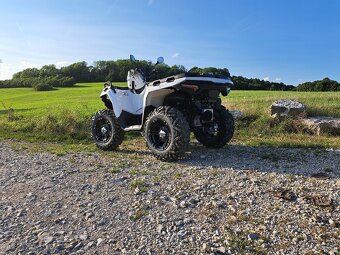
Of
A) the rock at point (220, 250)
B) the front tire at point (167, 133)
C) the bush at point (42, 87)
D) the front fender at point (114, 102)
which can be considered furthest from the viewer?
the bush at point (42, 87)

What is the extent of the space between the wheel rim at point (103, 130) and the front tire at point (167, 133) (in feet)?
6.33

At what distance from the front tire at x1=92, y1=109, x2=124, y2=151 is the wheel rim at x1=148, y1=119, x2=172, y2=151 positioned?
5.10 feet

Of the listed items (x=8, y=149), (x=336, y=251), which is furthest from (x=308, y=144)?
(x=8, y=149)

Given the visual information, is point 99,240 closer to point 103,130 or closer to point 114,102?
point 114,102

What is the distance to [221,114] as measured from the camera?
880 cm

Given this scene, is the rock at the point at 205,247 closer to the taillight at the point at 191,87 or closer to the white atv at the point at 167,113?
the white atv at the point at 167,113

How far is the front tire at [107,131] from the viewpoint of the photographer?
9211 millimetres

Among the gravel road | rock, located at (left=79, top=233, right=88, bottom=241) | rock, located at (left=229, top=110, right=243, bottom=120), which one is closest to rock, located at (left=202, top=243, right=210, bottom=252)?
the gravel road

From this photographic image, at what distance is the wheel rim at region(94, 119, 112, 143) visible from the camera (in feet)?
31.2

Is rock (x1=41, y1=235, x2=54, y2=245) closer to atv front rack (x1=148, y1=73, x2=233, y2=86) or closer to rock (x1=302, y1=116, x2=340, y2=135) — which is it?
atv front rack (x1=148, y1=73, x2=233, y2=86)

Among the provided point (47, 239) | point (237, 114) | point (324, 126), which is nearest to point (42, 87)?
point (237, 114)

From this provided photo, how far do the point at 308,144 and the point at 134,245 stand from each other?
6726 millimetres

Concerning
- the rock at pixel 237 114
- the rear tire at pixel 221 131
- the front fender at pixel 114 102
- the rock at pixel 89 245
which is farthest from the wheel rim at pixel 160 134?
the rock at pixel 237 114

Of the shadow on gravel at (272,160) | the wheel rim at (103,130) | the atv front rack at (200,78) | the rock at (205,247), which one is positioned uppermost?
the atv front rack at (200,78)
